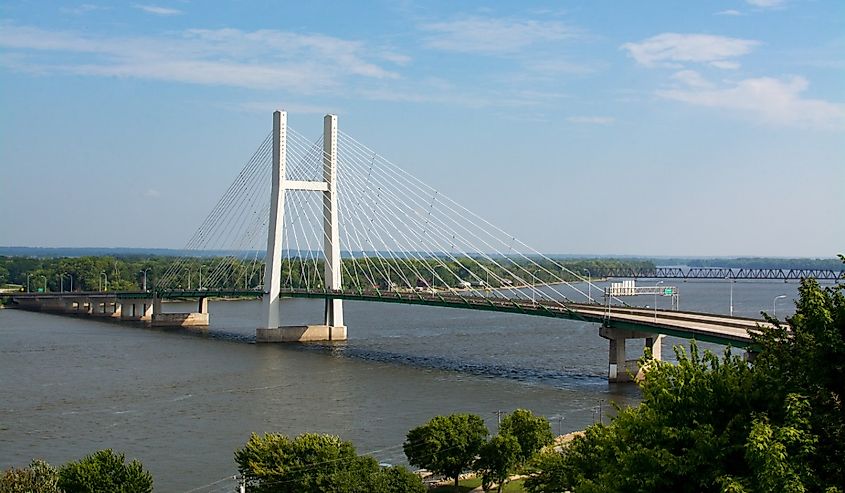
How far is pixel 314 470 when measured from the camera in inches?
482

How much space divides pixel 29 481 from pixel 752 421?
795cm

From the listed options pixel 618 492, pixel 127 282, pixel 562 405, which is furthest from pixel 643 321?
pixel 127 282

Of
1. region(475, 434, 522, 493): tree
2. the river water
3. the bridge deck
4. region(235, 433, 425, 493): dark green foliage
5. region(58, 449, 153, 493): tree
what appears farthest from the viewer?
the bridge deck

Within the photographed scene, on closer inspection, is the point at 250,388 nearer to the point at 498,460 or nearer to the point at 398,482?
the point at 498,460

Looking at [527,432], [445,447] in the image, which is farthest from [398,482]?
[527,432]

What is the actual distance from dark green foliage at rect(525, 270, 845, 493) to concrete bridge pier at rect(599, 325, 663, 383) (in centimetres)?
1715

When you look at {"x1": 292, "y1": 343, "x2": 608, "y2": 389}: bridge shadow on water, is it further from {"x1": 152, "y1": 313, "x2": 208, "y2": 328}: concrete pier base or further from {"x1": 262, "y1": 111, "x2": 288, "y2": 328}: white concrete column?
{"x1": 152, "y1": 313, "x2": 208, "y2": 328}: concrete pier base

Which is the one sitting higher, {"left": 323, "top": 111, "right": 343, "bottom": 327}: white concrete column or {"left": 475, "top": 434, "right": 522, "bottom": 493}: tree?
{"left": 323, "top": 111, "right": 343, "bottom": 327}: white concrete column

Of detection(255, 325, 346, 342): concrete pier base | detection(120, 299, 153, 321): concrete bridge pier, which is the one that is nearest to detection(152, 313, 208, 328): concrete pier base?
detection(120, 299, 153, 321): concrete bridge pier

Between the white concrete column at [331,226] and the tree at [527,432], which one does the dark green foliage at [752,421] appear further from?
the white concrete column at [331,226]

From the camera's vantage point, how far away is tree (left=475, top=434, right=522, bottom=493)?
13227 millimetres

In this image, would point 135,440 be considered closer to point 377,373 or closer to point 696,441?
point 377,373

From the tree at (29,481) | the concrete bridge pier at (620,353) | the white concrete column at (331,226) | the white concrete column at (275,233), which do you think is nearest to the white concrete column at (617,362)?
the concrete bridge pier at (620,353)

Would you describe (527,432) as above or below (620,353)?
below
